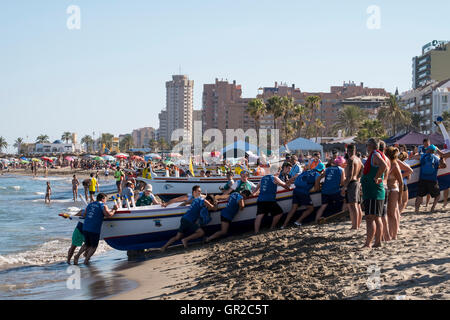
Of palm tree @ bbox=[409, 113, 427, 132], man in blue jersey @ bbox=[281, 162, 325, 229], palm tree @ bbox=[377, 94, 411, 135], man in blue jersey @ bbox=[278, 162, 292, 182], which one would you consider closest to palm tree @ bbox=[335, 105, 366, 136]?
palm tree @ bbox=[409, 113, 427, 132]

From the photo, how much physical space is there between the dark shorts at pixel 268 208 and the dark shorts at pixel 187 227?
1.48 m

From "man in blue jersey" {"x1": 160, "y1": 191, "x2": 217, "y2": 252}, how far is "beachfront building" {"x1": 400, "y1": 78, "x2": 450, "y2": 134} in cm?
8765

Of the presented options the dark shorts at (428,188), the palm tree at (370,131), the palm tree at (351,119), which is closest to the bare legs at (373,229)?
the dark shorts at (428,188)

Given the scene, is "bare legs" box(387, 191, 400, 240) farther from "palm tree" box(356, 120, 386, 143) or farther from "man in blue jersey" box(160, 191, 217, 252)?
"palm tree" box(356, 120, 386, 143)

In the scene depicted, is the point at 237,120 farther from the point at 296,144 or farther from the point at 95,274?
the point at 95,274

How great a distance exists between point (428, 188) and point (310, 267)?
17.8 ft

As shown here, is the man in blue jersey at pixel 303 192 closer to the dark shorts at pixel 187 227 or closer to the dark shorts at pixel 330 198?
the dark shorts at pixel 330 198

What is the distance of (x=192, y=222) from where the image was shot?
40.8 feet

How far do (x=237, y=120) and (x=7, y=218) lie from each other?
16925 cm

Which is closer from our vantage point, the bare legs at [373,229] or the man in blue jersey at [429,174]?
the bare legs at [373,229]

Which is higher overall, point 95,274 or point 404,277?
point 404,277

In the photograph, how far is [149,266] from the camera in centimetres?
1136

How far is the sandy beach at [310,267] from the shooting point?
6.70m
